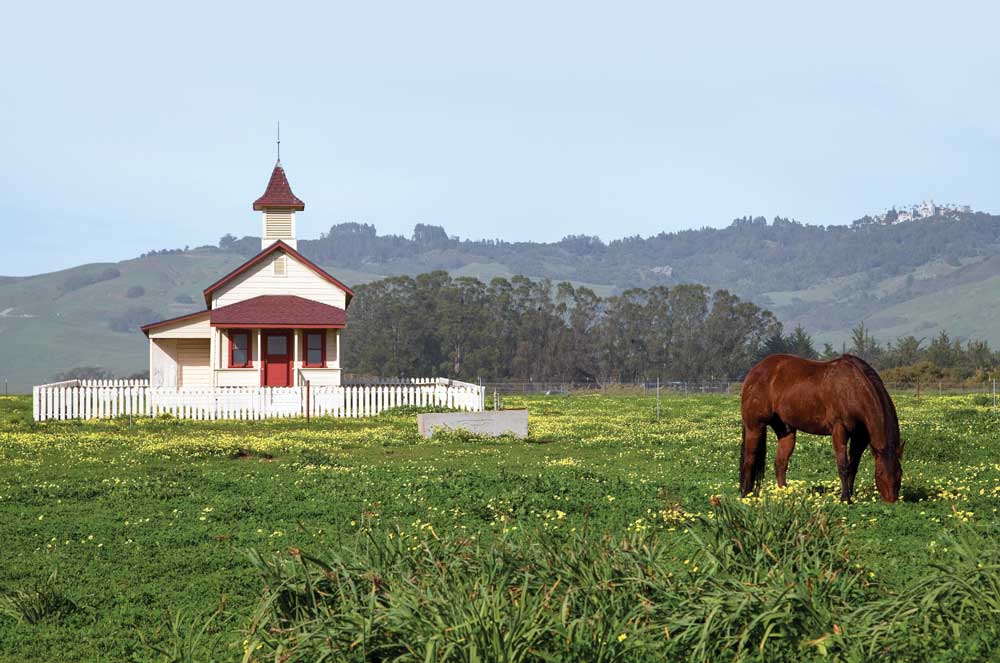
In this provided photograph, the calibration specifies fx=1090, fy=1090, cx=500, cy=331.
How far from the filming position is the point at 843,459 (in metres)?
14.6

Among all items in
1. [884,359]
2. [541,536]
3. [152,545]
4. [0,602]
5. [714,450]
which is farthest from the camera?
[884,359]

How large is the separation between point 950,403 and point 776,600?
137ft

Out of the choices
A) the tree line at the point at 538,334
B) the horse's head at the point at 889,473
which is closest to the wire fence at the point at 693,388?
the tree line at the point at 538,334

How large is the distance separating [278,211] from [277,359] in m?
7.76

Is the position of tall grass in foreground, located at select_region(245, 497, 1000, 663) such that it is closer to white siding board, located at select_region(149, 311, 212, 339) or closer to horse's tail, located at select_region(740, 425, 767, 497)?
horse's tail, located at select_region(740, 425, 767, 497)

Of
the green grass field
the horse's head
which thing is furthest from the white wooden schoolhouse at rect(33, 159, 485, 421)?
the horse's head

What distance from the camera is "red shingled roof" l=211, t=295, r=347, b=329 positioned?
1704 inches

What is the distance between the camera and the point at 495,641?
6.45 m

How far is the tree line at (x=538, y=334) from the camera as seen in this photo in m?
117

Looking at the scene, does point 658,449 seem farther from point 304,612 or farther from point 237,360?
point 237,360

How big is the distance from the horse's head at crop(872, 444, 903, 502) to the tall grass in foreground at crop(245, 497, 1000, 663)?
6.08m

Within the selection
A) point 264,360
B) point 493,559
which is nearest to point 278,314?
point 264,360

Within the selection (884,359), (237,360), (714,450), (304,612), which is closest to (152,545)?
(304,612)

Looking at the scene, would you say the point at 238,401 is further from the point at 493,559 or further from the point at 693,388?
the point at 693,388
